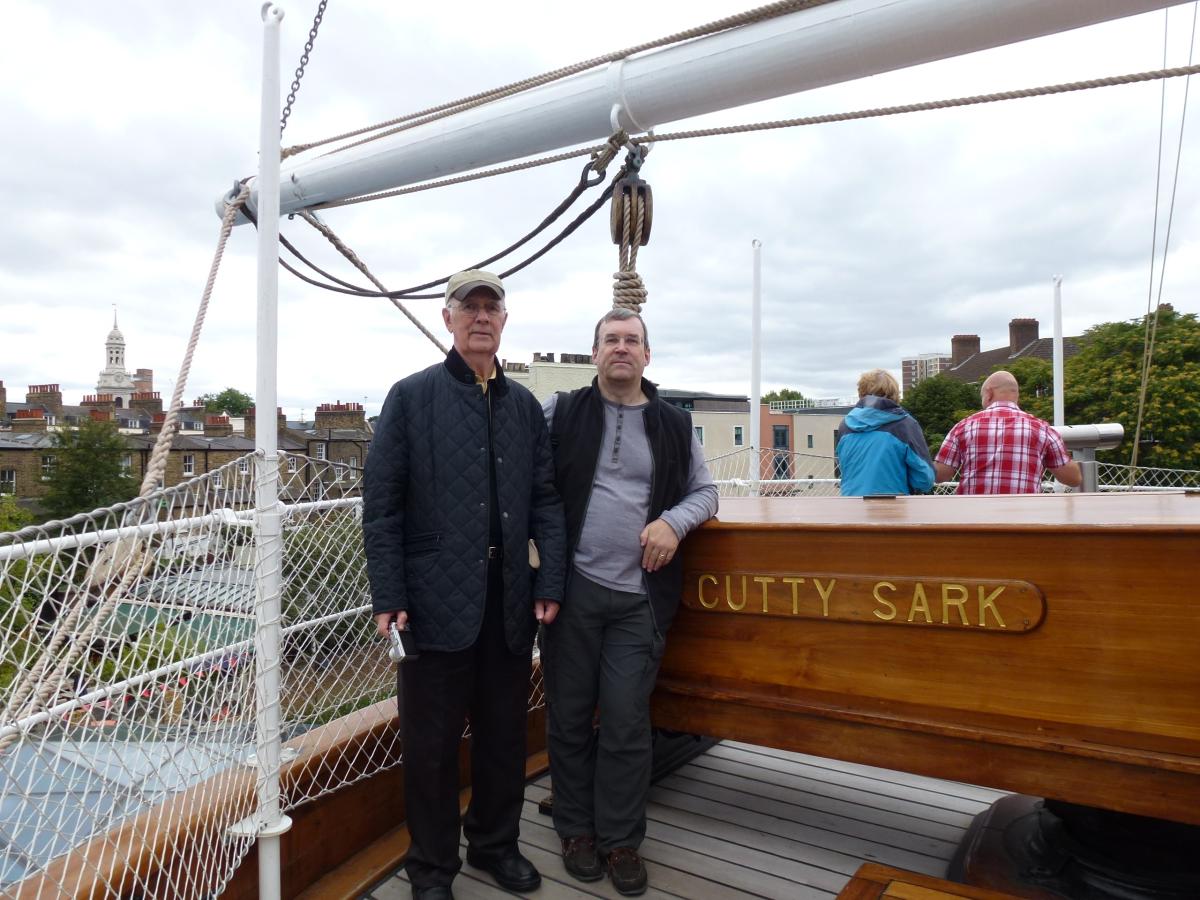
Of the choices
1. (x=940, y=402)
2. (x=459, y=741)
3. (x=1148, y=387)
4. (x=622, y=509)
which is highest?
(x=940, y=402)

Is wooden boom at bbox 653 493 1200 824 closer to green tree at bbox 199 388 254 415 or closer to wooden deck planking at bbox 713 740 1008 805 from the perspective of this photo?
wooden deck planking at bbox 713 740 1008 805

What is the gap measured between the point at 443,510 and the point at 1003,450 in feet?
8.81

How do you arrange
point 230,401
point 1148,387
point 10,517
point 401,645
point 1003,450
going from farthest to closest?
1. point 230,401
2. point 10,517
3. point 1148,387
4. point 1003,450
5. point 401,645

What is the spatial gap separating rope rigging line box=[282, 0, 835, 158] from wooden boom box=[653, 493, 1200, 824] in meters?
1.28

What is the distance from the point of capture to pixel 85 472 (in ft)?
127

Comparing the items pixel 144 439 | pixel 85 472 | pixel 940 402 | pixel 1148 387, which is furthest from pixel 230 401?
pixel 1148 387

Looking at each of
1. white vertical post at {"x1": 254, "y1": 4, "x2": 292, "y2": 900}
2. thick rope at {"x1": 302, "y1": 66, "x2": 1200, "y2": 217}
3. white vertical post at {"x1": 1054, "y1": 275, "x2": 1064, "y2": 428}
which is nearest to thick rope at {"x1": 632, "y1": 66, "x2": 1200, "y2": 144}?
thick rope at {"x1": 302, "y1": 66, "x2": 1200, "y2": 217}

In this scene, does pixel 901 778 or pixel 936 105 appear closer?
pixel 936 105

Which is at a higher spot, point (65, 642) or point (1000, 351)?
point (1000, 351)

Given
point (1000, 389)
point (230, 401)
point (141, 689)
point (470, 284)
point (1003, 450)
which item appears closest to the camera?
point (141, 689)

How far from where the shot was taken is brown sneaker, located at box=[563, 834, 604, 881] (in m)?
2.29

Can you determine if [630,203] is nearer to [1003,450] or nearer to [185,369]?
[185,369]

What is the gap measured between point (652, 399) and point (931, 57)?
113 centimetres

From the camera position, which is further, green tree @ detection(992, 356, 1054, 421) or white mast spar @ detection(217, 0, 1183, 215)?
green tree @ detection(992, 356, 1054, 421)
